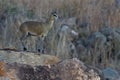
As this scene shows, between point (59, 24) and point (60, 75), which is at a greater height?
point (60, 75)

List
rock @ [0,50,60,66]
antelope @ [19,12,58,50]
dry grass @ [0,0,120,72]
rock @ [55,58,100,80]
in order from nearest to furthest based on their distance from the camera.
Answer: rock @ [55,58,100,80] → rock @ [0,50,60,66] → antelope @ [19,12,58,50] → dry grass @ [0,0,120,72]

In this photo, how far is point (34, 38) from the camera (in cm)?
952

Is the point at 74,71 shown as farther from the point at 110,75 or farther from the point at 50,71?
the point at 110,75

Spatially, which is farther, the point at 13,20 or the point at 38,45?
the point at 13,20

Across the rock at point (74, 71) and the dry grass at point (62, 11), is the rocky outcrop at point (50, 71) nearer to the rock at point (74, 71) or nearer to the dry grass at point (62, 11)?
the rock at point (74, 71)

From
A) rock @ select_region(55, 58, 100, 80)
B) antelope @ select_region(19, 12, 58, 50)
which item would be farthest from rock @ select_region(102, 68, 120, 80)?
rock @ select_region(55, 58, 100, 80)

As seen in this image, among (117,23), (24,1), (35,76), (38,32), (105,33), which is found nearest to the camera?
(35,76)

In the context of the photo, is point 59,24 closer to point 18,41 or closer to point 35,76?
point 18,41

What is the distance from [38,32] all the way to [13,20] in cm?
158

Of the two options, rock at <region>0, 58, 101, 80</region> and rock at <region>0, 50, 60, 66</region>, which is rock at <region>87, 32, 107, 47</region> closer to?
rock at <region>0, 50, 60, 66</region>

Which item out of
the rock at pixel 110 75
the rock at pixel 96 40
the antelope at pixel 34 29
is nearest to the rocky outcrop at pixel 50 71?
the rock at pixel 110 75

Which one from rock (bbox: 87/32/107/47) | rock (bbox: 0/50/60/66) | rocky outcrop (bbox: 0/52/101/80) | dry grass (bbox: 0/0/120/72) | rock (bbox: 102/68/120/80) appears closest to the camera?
rocky outcrop (bbox: 0/52/101/80)

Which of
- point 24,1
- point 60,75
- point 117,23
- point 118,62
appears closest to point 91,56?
point 118,62

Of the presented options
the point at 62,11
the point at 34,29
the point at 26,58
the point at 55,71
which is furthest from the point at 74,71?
the point at 62,11
